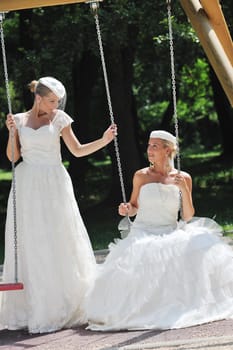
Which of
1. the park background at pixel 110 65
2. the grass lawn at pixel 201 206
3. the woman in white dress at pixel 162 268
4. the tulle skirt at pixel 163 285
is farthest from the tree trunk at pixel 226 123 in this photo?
the tulle skirt at pixel 163 285

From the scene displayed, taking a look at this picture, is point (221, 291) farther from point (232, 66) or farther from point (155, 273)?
point (232, 66)

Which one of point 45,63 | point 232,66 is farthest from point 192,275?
point 45,63

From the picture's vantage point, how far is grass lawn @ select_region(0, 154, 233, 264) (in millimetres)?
13938

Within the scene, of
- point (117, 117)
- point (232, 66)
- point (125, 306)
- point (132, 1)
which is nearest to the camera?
point (125, 306)

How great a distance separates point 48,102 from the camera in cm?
721

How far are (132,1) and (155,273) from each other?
9.24 metres

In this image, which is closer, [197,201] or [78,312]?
[78,312]

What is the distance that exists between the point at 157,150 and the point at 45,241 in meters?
1.18

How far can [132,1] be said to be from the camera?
1532 cm

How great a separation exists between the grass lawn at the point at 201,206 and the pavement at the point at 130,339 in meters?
5.39

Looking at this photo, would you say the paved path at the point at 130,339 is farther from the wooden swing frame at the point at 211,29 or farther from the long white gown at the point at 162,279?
the wooden swing frame at the point at 211,29

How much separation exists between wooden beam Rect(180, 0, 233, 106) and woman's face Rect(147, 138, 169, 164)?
68 cm

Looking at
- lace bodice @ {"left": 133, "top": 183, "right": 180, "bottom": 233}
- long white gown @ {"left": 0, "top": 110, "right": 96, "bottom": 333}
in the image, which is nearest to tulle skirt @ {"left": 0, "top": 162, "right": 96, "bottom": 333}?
long white gown @ {"left": 0, "top": 110, "right": 96, "bottom": 333}

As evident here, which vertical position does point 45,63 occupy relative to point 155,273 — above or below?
above
